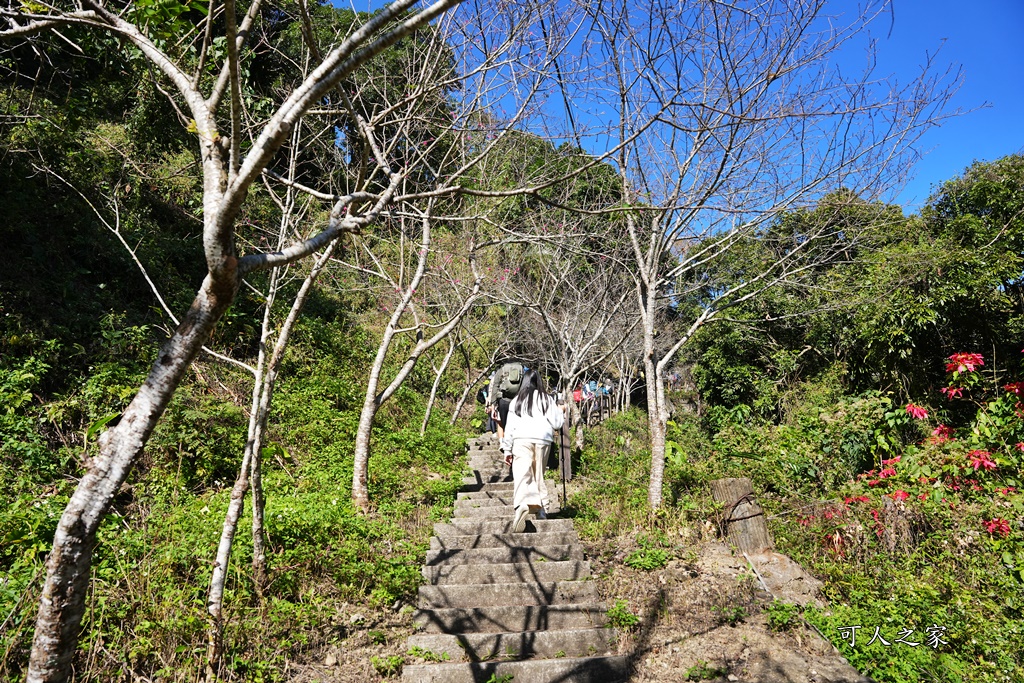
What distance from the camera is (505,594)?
5.55m

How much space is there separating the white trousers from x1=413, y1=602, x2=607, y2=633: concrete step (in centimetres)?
128

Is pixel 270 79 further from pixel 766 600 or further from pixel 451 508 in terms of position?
pixel 766 600

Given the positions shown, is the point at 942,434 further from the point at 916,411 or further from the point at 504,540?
the point at 504,540

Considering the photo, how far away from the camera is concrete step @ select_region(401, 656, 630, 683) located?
14.6ft

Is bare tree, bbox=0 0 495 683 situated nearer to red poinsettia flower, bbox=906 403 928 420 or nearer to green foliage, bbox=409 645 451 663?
green foliage, bbox=409 645 451 663

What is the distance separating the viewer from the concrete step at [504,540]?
Result: 641cm

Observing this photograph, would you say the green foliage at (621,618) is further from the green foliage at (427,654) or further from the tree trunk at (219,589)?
the tree trunk at (219,589)

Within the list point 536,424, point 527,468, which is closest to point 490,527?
point 527,468

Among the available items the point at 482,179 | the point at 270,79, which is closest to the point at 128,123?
the point at 270,79

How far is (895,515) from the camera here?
21.8 ft

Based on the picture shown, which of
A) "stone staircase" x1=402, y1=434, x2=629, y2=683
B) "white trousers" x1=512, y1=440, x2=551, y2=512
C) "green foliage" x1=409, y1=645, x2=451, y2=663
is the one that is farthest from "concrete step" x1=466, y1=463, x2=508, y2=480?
"green foliage" x1=409, y1=645, x2=451, y2=663

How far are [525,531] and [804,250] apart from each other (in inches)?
224

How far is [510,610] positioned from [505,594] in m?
0.33

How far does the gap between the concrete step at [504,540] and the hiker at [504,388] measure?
251cm
